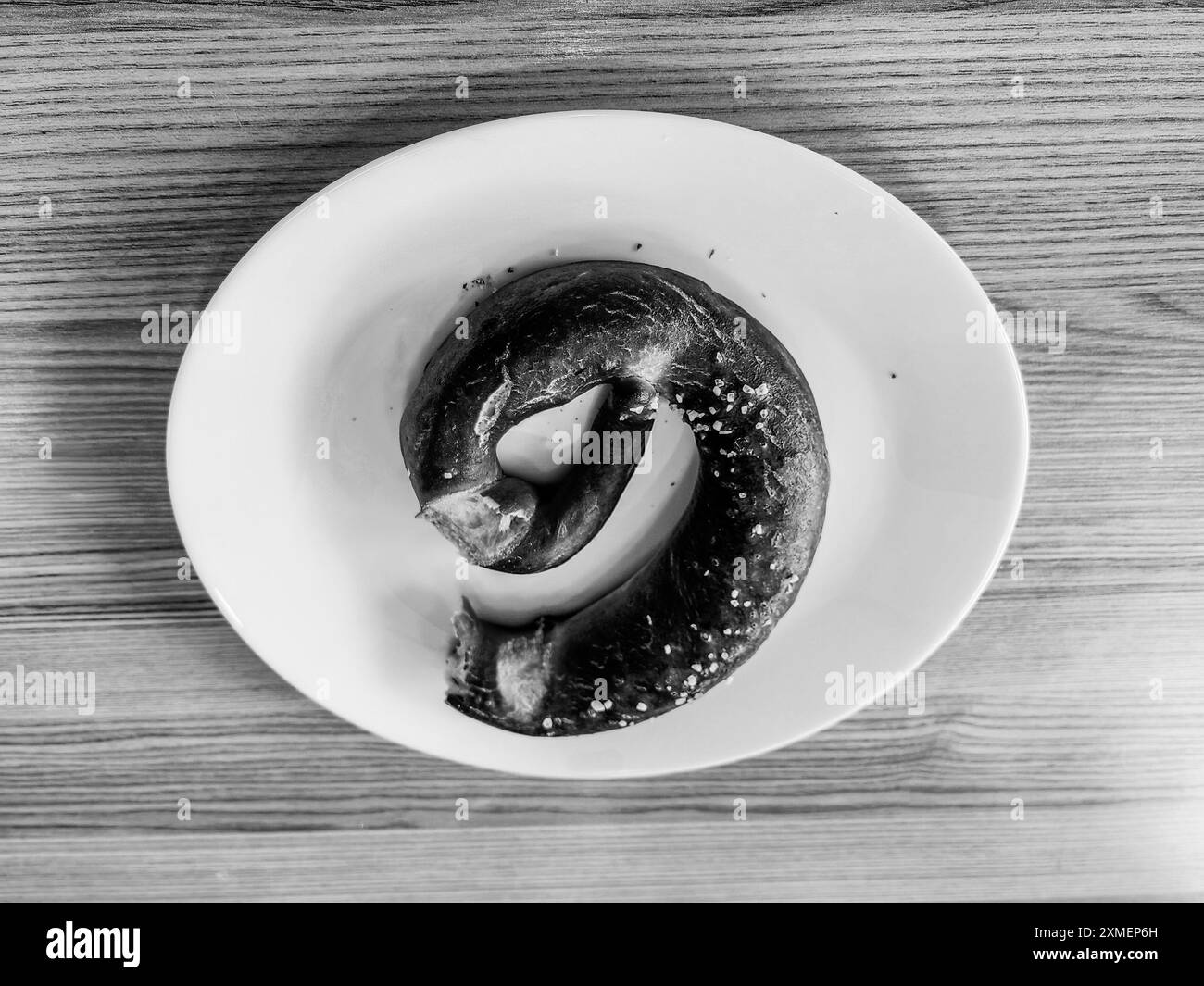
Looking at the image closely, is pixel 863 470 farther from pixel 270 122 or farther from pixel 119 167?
pixel 119 167

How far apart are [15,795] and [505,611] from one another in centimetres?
87

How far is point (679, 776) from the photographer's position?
1191 millimetres

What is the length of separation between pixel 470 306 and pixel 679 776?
0.83m

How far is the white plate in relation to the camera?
95 centimetres

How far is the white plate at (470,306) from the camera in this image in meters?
0.95

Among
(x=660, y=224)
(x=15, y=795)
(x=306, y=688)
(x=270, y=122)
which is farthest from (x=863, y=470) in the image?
(x=15, y=795)

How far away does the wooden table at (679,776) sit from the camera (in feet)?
3.31

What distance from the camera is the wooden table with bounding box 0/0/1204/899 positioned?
1.01m

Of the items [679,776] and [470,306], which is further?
[679,776]

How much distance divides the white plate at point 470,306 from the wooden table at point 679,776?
117mm

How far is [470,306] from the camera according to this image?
39.9 inches

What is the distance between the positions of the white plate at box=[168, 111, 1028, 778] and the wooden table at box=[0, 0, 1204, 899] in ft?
0.38

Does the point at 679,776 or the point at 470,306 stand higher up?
the point at 470,306

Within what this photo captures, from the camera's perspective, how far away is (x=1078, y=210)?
1.07 meters
